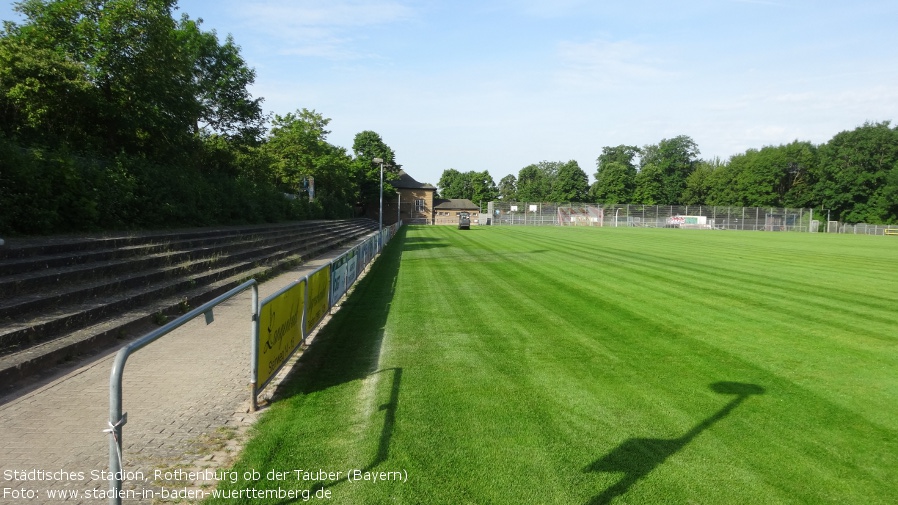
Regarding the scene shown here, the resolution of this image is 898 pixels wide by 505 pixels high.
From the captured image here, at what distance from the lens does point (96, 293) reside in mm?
8367

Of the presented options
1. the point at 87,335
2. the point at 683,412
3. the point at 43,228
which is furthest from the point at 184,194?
the point at 683,412

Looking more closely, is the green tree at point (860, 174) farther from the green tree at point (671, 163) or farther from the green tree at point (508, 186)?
the green tree at point (508, 186)

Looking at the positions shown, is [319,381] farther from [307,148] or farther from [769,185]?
[769,185]

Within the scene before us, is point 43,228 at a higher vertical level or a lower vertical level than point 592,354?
higher

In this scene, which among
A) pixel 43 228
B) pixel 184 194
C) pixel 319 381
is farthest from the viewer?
pixel 184 194

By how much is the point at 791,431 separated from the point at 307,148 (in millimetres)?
52195

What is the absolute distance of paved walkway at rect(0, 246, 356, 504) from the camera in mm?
3691

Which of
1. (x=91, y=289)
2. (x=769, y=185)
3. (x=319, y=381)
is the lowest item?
(x=319, y=381)

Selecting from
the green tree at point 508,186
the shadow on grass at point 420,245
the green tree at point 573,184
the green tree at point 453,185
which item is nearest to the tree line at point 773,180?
the green tree at point 573,184

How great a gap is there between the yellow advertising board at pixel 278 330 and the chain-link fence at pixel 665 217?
280 feet

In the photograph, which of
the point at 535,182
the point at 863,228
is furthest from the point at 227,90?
the point at 535,182

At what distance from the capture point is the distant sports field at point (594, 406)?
12.7 feet

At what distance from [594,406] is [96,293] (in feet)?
25.3

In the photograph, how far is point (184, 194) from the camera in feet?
62.6
